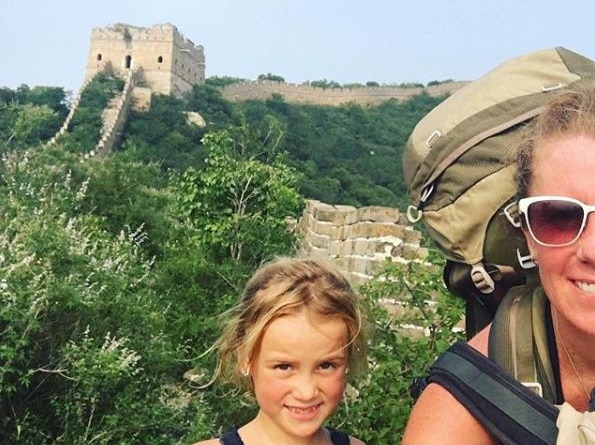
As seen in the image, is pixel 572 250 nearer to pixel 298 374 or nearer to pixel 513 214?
pixel 513 214

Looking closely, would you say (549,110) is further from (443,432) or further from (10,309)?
(10,309)

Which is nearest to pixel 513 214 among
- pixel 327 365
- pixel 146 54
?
pixel 327 365

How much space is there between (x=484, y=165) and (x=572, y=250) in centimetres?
31

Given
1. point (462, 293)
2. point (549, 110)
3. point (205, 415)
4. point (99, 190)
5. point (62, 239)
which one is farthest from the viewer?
point (99, 190)

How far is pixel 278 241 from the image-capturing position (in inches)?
377

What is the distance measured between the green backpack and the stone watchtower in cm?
5018

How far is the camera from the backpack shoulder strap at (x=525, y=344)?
122 centimetres

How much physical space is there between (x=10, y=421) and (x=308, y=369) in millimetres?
3913

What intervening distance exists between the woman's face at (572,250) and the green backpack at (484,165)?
0.54ft

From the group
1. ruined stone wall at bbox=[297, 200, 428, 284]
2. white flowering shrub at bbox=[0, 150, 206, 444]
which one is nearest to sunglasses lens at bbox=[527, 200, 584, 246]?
white flowering shrub at bbox=[0, 150, 206, 444]

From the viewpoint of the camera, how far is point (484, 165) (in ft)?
4.80

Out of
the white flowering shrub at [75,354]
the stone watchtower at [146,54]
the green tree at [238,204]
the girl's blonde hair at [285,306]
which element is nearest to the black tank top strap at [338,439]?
the girl's blonde hair at [285,306]

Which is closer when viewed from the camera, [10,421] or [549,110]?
[549,110]

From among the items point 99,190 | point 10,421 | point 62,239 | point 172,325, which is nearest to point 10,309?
point 10,421
